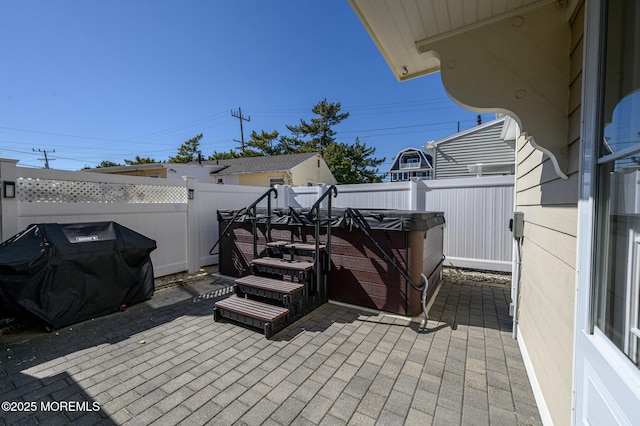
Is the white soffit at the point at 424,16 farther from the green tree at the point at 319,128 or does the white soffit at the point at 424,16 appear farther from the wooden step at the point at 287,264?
the green tree at the point at 319,128

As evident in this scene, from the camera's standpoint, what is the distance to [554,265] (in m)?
1.67

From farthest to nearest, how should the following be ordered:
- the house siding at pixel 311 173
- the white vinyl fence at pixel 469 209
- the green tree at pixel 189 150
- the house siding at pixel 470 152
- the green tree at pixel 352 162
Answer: the green tree at pixel 189 150 → the green tree at pixel 352 162 → the house siding at pixel 311 173 → the house siding at pixel 470 152 → the white vinyl fence at pixel 469 209

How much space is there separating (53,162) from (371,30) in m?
49.4

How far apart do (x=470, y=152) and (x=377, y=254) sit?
24.9 feet

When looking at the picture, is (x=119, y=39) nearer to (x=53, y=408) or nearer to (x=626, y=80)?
(x=53, y=408)

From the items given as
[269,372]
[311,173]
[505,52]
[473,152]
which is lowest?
[269,372]

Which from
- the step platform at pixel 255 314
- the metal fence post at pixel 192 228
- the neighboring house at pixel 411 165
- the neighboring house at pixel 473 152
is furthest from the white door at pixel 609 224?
the neighboring house at pixel 411 165

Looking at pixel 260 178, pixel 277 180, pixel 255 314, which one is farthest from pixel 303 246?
pixel 260 178

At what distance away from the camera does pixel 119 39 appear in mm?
7297

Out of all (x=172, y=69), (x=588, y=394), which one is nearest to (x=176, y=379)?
(x=588, y=394)

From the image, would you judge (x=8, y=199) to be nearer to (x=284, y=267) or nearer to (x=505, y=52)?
(x=284, y=267)

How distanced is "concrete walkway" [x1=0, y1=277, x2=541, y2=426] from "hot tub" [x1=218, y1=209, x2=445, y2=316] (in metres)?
0.28

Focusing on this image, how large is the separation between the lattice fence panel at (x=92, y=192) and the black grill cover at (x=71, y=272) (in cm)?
61

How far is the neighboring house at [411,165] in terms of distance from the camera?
909 inches
